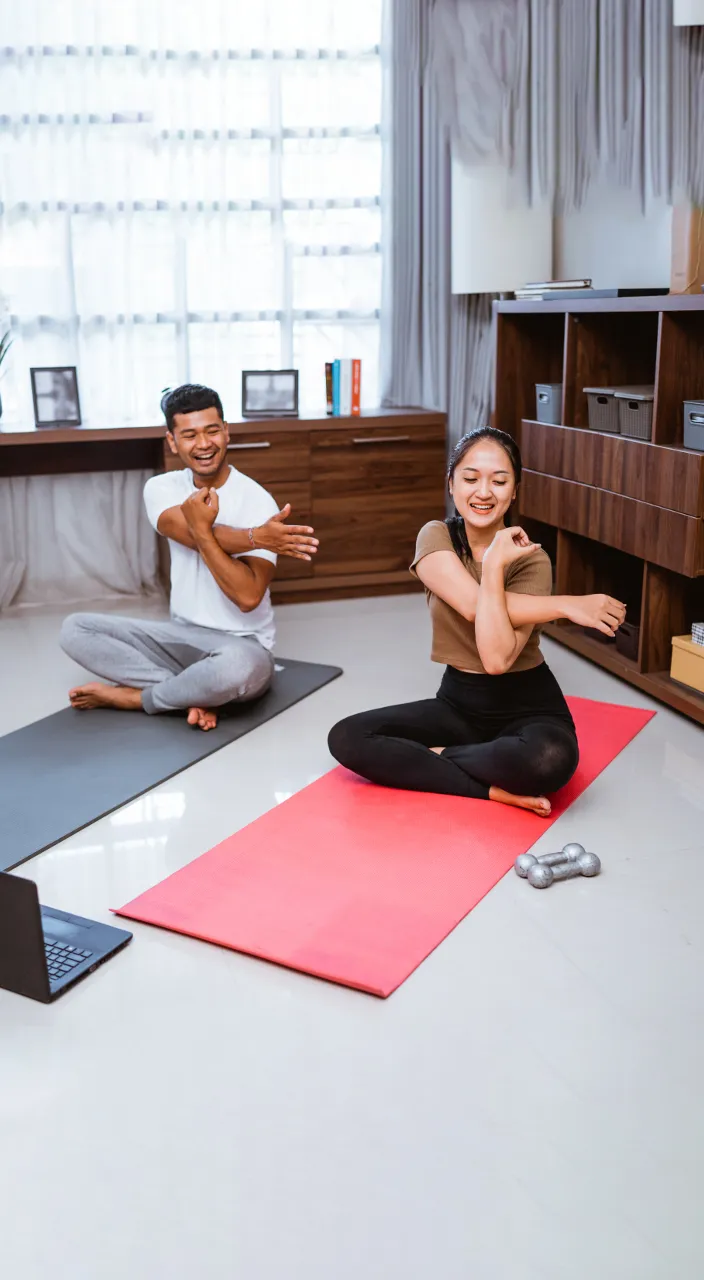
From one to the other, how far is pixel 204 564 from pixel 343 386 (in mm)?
1406

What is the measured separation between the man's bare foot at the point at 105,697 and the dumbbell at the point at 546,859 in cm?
135

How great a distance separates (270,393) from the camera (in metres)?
4.26

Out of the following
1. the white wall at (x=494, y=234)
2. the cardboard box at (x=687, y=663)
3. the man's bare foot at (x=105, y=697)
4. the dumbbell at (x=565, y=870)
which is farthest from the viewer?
the white wall at (x=494, y=234)

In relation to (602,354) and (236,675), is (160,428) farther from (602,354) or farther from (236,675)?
(602,354)

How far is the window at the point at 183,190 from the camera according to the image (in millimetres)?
4020

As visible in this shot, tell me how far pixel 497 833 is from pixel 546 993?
0.55 m

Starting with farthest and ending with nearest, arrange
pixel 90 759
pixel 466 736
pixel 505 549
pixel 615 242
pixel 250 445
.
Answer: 1. pixel 250 445
2. pixel 615 242
3. pixel 90 759
4. pixel 466 736
5. pixel 505 549

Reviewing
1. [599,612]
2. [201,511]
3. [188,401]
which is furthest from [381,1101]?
[188,401]

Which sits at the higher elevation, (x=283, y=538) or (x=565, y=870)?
(x=283, y=538)

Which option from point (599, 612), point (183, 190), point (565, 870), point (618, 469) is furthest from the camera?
point (183, 190)

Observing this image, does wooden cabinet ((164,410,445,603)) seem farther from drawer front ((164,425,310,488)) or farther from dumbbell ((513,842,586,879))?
dumbbell ((513,842,586,879))

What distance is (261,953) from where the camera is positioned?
6.15 ft

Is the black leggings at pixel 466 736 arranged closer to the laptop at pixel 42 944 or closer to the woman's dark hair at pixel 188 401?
the laptop at pixel 42 944

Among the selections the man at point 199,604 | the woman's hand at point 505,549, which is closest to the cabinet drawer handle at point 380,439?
the man at point 199,604
